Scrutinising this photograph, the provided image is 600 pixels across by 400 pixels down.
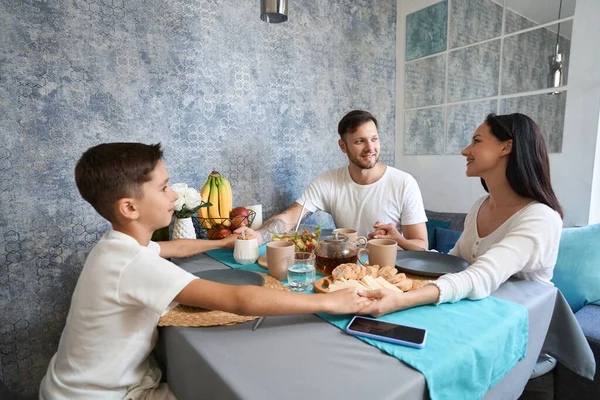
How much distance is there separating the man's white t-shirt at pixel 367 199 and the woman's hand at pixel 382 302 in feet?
3.49

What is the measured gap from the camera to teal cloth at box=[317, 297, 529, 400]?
0.68 metres

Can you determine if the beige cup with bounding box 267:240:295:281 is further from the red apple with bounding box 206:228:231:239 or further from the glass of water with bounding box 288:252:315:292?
the red apple with bounding box 206:228:231:239

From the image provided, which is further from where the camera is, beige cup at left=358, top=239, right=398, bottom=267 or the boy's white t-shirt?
beige cup at left=358, top=239, right=398, bottom=267

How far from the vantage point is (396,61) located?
2805 mm

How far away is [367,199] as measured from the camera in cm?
195

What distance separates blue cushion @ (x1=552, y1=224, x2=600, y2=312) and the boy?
1.30 meters

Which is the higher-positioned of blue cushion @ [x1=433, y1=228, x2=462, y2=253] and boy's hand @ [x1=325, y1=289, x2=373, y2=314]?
boy's hand @ [x1=325, y1=289, x2=373, y2=314]

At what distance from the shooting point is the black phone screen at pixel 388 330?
29.1 inches

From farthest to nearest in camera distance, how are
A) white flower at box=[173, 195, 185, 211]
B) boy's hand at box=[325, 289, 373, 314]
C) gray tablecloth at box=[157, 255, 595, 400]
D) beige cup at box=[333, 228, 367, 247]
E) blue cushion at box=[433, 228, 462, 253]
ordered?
blue cushion at box=[433, 228, 462, 253], white flower at box=[173, 195, 185, 211], beige cup at box=[333, 228, 367, 247], boy's hand at box=[325, 289, 373, 314], gray tablecloth at box=[157, 255, 595, 400]

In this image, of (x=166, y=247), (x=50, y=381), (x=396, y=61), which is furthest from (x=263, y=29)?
(x=50, y=381)

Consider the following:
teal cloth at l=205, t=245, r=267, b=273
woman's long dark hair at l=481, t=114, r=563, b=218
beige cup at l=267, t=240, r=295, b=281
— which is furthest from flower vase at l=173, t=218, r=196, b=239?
woman's long dark hair at l=481, t=114, r=563, b=218

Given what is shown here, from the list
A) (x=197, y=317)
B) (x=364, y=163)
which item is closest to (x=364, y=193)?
(x=364, y=163)

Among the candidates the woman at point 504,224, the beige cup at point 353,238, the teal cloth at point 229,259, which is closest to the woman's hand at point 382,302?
the woman at point 504,224

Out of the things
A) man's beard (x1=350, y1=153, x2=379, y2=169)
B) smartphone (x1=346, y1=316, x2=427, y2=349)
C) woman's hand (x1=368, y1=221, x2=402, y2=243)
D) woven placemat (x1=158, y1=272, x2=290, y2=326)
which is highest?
man's beard (x1=350, y1=153, x2=379, y2=169)
